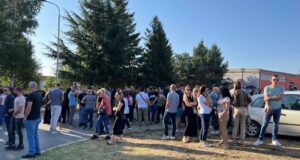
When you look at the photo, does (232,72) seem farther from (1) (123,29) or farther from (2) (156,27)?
(1) (123,29)

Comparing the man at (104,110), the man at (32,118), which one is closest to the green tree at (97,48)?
the man at (104,110)

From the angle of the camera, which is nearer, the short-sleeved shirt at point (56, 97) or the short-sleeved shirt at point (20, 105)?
the short-sleeved shirt at point (20, 105)

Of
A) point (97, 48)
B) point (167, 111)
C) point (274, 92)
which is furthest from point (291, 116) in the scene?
point (97, 48)

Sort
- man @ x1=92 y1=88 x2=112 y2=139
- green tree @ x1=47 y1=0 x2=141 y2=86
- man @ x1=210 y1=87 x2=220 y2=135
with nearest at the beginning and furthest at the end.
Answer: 1. man @ x1=92 y1=88 x2=112 y2=139
2. man @ x1=210 y1=87 x2=220 y2=135
3. green tree @ x1=47 y1=0 x2=141 y2=86

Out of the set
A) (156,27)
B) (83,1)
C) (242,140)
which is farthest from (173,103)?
(156,27)

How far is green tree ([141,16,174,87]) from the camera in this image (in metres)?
43.7

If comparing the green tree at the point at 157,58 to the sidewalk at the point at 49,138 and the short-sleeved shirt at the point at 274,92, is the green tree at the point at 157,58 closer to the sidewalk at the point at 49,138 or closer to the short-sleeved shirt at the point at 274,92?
the sidewalk at the point at 49,138

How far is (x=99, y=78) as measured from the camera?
123ft

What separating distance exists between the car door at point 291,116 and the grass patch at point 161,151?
1.38 ft

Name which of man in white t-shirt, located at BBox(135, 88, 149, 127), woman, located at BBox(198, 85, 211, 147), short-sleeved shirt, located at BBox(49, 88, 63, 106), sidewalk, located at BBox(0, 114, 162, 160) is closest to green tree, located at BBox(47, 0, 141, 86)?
man in white t-shirt, located at BBox(135, 88, 149, 127)

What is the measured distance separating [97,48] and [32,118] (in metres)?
28.4

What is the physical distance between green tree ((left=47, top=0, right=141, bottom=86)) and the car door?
25.1 meters

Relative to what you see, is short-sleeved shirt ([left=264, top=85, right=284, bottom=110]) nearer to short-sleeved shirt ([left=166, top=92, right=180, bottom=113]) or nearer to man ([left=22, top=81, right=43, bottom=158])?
short-sleeved shirt ([left=166, top=92, right=180, bottom=113])

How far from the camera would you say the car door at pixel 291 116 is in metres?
13.3
